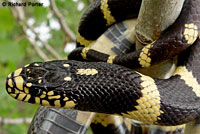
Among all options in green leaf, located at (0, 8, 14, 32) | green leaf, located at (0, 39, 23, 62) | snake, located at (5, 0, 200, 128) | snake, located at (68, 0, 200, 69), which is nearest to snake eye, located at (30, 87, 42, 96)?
snake, located at (5, 0, 200, 128)

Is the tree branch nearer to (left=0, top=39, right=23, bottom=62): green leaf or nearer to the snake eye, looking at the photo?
the snake eye

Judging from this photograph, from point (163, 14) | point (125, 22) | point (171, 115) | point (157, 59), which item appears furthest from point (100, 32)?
point (171, 115)

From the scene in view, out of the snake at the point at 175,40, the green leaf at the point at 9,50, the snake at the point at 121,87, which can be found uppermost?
the snake at the point at 175,40

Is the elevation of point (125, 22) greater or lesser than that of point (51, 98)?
greater

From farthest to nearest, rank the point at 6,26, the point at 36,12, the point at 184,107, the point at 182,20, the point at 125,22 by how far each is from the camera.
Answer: the point at 36,12 → the point at 6,26 → the point at 125,22 → the point at 182,20 → the point at 184,107

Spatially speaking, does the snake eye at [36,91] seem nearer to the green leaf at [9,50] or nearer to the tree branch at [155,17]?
the tree branch at [155,17]

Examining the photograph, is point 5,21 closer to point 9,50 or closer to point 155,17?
point 9,50

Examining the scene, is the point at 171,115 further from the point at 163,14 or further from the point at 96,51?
the point at 96,51

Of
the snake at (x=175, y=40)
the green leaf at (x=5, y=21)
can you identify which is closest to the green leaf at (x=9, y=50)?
the green leaf at (x=5, y=21)
